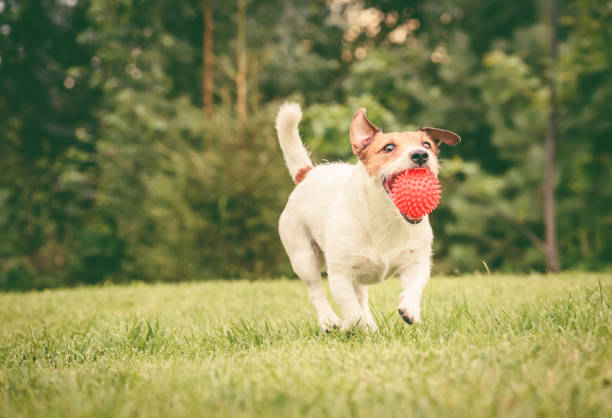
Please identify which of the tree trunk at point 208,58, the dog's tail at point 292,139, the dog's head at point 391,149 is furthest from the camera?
the tree trunk at point 208,58

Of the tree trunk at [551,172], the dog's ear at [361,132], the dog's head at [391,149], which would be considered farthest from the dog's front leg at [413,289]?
the tree trunk at [551,172]

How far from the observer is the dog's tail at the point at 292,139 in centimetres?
431

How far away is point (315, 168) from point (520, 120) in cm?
960

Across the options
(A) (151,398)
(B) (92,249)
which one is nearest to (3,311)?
(A) (151,398)

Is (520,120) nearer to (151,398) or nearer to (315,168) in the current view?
(315,168)

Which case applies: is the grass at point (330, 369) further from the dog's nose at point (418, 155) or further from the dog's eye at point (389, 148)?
the dog's eye at point (389, 148)

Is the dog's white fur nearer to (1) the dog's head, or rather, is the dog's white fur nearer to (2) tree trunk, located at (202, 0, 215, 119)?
(1) the dog's head

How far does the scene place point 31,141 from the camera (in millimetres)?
14695

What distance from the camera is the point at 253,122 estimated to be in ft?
32.1

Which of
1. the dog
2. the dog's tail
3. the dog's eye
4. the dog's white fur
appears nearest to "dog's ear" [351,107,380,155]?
the dog

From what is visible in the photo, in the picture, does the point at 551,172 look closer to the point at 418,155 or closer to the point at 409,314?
the point at 418,155

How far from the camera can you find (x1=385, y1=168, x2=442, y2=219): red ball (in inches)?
113

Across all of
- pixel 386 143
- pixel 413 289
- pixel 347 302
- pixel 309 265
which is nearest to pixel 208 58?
pixel 309 265

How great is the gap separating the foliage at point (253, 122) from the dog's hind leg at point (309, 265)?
5.30m
